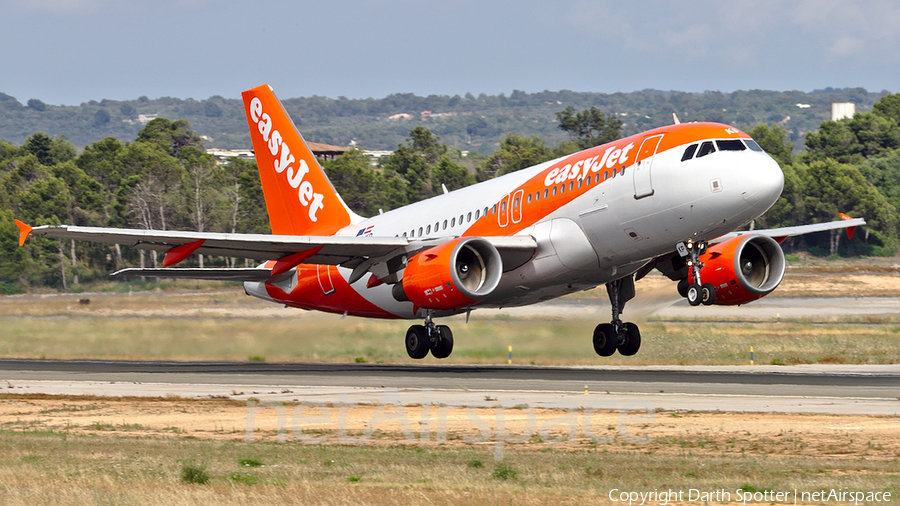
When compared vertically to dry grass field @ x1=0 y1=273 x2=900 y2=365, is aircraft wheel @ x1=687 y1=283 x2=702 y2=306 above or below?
above

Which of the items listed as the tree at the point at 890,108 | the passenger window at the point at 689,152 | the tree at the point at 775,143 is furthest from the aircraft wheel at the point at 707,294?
the tree at the point at 890,108

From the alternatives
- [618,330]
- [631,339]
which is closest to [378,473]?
[631,339]

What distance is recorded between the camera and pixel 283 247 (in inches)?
1273

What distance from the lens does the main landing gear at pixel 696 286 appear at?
88.9ft

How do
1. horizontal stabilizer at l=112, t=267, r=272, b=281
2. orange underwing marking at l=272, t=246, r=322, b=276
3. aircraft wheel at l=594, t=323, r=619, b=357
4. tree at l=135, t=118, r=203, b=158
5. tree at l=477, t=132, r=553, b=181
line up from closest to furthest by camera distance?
orange underwing marking at l=272, t=246, r=322, b=276 < horizontal stabilizer at l=112, t=267, r=272, b=281 < aircraft wheel at l=594, t=323, r=619, b=357 < tree at l=477, t=132, r=553, b=181 < tree at l=135, t=118, r=203, b=158

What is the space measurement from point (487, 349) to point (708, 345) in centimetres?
1169

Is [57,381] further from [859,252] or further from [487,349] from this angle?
[859,252]

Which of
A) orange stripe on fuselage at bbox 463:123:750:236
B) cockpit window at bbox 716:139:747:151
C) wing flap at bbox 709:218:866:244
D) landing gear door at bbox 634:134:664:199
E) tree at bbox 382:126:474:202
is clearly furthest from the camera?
tree at bbox 382:126:474:202

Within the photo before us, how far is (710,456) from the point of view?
1981cm

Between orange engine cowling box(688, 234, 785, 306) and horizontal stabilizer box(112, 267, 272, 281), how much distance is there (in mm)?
15107

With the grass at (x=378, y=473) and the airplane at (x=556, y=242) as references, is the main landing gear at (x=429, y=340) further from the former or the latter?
the grass at (x=378, y=473)

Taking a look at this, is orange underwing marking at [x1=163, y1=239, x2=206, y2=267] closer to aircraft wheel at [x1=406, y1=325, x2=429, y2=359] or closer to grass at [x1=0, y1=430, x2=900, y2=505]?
aircraft wheel at [x1=406, y1=325, x2=429, y2=359]

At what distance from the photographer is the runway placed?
2758 centimetres

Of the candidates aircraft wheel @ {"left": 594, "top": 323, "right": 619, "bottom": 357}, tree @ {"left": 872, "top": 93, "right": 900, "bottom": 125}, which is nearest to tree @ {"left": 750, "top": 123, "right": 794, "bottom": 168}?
tree @ {"left": 872, "top": 93, "right": 900, "bottom": 125}
